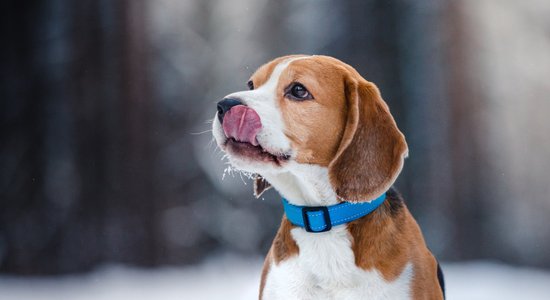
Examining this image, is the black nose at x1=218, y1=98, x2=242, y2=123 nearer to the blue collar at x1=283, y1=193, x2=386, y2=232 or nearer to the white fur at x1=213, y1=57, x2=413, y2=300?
the white fur at x1=213, y1=57, x2=413, y2=300

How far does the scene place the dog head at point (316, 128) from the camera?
1.83 meters

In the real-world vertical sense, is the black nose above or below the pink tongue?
above

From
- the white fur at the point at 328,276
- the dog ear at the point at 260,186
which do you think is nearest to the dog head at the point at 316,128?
the white fur at the point at 328,276

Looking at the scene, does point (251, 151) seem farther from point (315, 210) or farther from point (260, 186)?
point (260, 186)

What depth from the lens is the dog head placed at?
183 centimetres

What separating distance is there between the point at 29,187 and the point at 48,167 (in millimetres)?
206

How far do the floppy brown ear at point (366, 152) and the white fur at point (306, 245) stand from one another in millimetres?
70

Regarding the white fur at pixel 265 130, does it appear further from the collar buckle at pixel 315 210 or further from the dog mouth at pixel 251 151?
the collar buckle at pixel 315 210

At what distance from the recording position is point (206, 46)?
16.5 ft

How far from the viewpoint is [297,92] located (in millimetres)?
1953

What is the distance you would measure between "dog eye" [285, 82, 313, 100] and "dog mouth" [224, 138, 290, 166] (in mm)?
203

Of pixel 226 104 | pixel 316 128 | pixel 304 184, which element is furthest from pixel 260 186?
pixel 226 104

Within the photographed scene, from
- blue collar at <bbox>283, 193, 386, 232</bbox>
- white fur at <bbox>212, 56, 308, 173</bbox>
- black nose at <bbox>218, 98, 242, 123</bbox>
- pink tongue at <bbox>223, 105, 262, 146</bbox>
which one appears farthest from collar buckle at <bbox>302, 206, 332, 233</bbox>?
black nose at <bbox>218, 98, 242, 123</bbox>

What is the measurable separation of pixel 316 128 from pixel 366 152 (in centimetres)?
18
